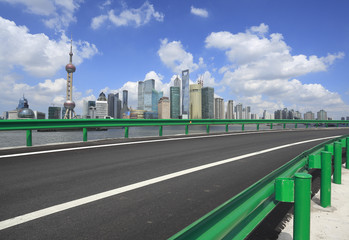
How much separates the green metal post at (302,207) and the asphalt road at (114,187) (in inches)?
40.3

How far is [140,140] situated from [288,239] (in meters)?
7.75

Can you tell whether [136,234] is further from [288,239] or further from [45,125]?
[45,125]

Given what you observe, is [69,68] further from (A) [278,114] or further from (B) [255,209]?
(B) [255,209]

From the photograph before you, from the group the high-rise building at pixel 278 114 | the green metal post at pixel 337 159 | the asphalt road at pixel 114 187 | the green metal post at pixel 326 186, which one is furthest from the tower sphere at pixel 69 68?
the green metal post at pixel 326 186

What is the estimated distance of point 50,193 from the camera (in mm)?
3143

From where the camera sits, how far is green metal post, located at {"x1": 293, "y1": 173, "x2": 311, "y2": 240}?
1739mm

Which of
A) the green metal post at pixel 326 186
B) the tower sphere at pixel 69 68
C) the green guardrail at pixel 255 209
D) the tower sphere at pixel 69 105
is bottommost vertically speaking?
the green metal post at pixel 326 186

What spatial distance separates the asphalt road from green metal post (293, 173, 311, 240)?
102 centimetres

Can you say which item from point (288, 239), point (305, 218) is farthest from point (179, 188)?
point (305, 218)

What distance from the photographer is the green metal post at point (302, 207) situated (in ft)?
5.71

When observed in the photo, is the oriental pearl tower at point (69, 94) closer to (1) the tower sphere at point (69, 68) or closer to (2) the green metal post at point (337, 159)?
(1) the tower sphere at point (69, 68)

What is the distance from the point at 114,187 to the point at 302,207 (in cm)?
256

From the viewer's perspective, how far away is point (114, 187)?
3.40 m

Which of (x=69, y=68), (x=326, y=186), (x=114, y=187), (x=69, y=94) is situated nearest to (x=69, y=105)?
(x=69, y=94)
